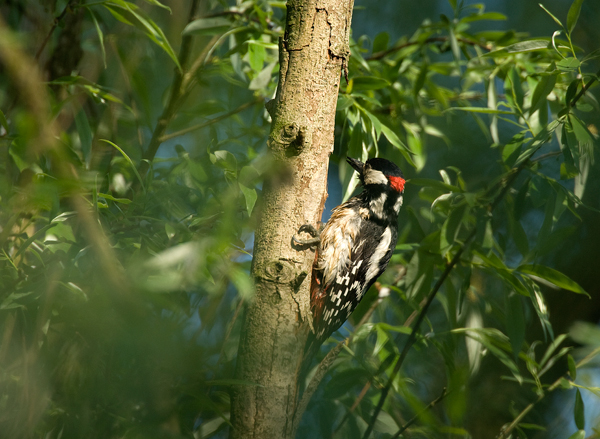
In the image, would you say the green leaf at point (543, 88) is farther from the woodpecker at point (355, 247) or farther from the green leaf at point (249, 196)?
the green leaf at point (249, 196)

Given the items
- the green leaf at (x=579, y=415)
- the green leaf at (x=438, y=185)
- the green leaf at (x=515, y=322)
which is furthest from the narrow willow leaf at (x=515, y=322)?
the green leaf at (x=438, y=185)

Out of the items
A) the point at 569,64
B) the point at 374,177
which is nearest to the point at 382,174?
the point at 374,177

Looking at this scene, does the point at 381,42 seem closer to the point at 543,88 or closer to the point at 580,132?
the point at 543,88

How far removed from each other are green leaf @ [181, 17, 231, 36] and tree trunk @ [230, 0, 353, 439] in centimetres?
24

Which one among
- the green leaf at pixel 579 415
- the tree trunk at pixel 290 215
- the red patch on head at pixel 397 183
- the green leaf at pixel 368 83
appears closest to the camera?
the tree trunk at pixel 290 215

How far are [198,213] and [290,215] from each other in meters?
0.60

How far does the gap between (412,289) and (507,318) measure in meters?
0.28

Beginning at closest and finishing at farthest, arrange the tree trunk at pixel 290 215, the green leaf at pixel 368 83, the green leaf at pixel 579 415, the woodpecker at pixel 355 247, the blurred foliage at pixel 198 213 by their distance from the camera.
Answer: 1. the blurred foliage at pixel 198 213
2. the tree trunk at pixel 290 215
3. the green leaf at pixel 579 415
4. the green leaf at pixel 368 83
5. the woodpecker at pixel 355 247

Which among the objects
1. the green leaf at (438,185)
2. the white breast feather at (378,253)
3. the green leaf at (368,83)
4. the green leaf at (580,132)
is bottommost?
the white breast feather at (378,253)

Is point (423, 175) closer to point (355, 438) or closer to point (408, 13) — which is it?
point (408, 13)

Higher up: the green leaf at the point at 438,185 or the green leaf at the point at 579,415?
the green leaf at the point at 438,185

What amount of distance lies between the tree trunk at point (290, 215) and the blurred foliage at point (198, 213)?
0.08 metres

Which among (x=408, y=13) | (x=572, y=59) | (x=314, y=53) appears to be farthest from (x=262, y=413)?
(x=408, y=13)

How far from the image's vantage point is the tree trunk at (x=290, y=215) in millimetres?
1018
